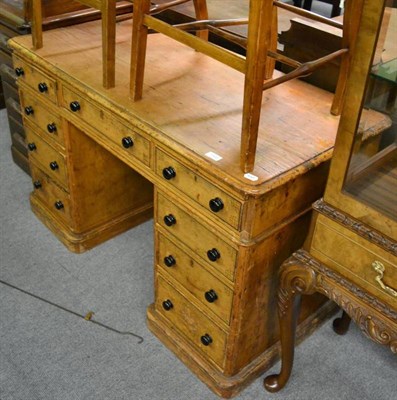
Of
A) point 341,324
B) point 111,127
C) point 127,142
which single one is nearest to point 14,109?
point 111,127

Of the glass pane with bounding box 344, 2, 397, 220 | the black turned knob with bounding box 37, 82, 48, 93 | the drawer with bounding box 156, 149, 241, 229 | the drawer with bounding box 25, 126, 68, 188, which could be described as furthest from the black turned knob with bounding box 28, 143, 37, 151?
the glass pane with bounding box 344, 2, 397, 220

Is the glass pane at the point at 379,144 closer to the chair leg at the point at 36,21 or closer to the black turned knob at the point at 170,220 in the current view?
Answer: the black turned knob at the point at 170,220

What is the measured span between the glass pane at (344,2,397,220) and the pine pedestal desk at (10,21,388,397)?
0.59 feet

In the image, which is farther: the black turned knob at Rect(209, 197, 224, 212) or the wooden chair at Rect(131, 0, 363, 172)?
the black turned knob at Rect(209, 197, 224, 212)

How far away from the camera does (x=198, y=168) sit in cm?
151

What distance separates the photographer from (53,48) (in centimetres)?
213

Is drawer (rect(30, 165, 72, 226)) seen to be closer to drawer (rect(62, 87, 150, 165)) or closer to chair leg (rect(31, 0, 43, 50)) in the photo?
drawer (rect(62, 87, 150, 165))

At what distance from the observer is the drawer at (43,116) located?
2.20m

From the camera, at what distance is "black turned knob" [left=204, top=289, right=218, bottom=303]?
5.58 ft

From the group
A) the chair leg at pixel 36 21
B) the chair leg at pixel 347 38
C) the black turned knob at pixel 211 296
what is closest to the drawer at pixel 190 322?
the black turned knob at pixel 211 296

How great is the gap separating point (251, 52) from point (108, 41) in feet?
2.31

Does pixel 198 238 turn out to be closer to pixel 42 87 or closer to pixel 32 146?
pixel 42 87

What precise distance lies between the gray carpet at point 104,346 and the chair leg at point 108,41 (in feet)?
3.09

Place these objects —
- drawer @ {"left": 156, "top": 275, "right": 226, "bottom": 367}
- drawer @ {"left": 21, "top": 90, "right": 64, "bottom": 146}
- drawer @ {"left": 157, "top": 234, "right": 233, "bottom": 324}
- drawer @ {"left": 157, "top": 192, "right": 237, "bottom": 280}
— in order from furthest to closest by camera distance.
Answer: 1. drawer @ {"left": 21, "top": 90, "right": 64, "bottom": 146}
2. drawer @ {"left": 156, "top": 275, "right": 226, "bottom": 367}
3. drawer @ {"left": 157, "top": 234, "right": 233, "bottom": 324}
4. drawer @ {"left": 157, "top": 192, "right": 237, "bottom": 280}
